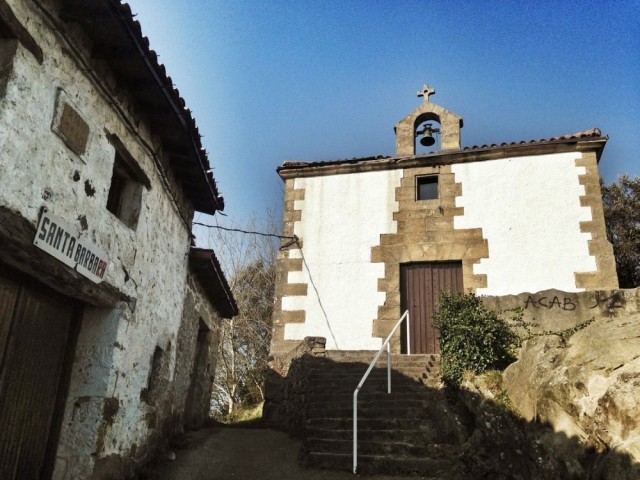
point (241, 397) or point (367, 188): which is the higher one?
point (367, 188)

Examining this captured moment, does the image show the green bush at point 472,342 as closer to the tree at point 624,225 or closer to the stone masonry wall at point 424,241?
the stone masonry wall at point 424,241

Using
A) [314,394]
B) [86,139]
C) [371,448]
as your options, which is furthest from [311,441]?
[86,139]

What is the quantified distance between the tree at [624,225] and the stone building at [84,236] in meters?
11.1

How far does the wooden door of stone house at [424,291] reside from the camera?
10.6 m

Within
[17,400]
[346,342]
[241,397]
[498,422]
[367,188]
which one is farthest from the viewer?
[241,397]

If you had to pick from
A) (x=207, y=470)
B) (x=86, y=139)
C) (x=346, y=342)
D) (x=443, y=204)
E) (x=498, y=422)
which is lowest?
(x=207, y=470)

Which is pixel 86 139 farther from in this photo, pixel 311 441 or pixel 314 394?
pixel 314 394

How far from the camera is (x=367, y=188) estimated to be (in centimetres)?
1190

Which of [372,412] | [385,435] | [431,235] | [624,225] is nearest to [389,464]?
[385,435]

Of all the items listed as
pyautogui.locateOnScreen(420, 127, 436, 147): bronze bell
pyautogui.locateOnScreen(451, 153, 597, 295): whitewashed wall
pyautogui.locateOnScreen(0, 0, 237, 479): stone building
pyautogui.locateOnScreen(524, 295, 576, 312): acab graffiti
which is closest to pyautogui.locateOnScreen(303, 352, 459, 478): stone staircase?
pyautogui.locateOnScreen(524, 295, 576, 312): acab graffiti

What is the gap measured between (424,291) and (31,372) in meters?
7.67

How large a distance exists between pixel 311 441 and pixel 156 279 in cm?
293

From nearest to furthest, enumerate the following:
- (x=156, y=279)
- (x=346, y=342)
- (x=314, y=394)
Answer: (x=156, y=279), (x=314, y=394), (x=346, y=342)

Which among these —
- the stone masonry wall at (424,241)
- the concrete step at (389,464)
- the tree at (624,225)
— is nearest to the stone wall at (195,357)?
the concrete step at (389,464)
